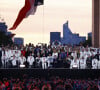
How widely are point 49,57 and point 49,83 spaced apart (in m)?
4.65

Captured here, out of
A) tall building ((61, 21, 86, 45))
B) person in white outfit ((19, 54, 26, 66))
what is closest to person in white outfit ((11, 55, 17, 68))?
person in white outfit ((19, 54, 26, 66))

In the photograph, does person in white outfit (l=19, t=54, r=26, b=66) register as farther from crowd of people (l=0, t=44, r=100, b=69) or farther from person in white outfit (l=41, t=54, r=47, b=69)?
person in white outfit (l=41, t=54, r=47, b=69)

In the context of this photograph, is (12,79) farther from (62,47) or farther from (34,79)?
(62,47)

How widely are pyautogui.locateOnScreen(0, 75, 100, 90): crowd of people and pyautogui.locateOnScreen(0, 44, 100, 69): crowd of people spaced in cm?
212

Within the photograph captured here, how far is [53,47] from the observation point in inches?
1818

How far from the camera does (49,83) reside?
132 feet

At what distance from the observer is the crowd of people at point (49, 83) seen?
37547mm

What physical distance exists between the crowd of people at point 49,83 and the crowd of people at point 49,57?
2119 millimetres

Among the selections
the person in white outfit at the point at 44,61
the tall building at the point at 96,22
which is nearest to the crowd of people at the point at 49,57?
the person in white outfit at the point at 44,61

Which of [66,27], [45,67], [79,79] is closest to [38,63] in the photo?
[45,67]

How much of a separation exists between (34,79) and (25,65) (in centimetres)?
372

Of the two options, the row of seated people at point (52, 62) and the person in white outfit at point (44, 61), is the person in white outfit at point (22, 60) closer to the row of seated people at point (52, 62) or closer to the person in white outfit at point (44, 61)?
the row of seated people at point (52, 62)

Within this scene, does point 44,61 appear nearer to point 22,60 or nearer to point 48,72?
point 22,60

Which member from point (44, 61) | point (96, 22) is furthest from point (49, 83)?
point (96, 22)
